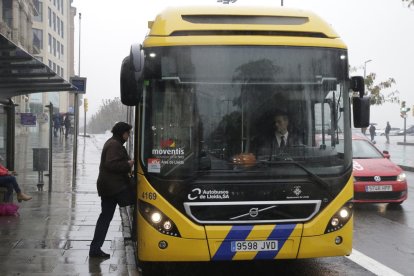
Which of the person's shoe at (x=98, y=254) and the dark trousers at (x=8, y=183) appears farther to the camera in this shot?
the dark trousers at (x=8, y=183)

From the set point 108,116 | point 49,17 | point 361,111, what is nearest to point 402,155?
point 361,111

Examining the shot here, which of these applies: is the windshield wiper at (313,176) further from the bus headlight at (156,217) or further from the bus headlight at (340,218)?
the bus headlight at (156,217)

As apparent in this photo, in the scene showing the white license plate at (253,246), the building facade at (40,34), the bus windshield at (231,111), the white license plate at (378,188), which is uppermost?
the building facade at (40,34)

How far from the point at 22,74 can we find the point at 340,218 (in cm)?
671

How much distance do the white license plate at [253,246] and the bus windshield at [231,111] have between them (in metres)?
0.69

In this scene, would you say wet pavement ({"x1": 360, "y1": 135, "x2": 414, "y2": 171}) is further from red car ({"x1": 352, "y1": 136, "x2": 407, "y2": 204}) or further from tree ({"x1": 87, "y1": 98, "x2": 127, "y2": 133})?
tree ({"x1": 87, "y1": 98, "x2": 127, "y2": 133})

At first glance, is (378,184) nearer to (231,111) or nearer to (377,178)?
(377,178)

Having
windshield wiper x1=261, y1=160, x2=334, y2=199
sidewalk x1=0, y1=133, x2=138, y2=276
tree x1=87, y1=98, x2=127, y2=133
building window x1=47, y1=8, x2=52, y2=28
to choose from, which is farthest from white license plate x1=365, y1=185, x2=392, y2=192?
tree x1=87, y1=98, x2=127, y2=133

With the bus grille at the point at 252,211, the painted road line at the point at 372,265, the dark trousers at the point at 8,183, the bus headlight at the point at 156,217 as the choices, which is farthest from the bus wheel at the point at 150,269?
the dark trousers at the point at 8,183

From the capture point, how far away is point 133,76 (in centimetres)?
550

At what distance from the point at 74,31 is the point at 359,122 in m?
114

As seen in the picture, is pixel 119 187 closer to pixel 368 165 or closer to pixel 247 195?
pixel 247 195

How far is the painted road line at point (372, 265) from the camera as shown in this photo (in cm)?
638

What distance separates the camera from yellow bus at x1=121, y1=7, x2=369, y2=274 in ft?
18.1
